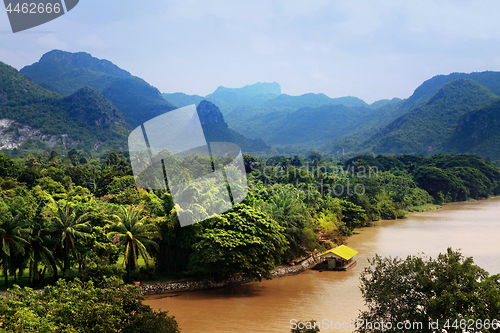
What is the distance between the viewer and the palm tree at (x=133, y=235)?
1560 centimetres

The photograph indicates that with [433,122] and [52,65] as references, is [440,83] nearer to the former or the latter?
[433,122]

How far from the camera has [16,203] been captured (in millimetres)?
15492

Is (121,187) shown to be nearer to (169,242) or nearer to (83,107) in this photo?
(169,242)

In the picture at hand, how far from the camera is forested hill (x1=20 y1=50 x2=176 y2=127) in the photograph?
131500 mm

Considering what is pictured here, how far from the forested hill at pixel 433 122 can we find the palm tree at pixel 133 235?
107 metres

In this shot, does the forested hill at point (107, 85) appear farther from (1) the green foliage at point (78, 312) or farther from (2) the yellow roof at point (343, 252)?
(1) the green foliage at point (78, 312)

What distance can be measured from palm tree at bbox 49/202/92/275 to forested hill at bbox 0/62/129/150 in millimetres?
88804

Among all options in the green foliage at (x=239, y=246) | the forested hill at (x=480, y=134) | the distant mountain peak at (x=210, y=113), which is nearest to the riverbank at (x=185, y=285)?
the green foliage at (x=239, y=246)

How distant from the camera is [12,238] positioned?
1387 centimetres

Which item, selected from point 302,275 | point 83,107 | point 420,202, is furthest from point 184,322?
point 83,107

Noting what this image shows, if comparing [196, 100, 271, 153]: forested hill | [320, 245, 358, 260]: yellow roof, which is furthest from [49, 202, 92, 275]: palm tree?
[196, 100, 271, 153]: forested hill

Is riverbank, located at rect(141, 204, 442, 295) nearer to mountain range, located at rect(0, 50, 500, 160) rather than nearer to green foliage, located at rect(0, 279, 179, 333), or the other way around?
green foliage, located at rect(0, 279, 179, 333)

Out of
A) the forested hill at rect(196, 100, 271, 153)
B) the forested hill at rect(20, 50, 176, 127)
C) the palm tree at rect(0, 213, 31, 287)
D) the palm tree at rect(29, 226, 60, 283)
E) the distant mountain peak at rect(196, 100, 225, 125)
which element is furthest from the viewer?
the forested hill at rect(20, 50, 176, 127)

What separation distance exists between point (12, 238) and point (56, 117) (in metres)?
103
